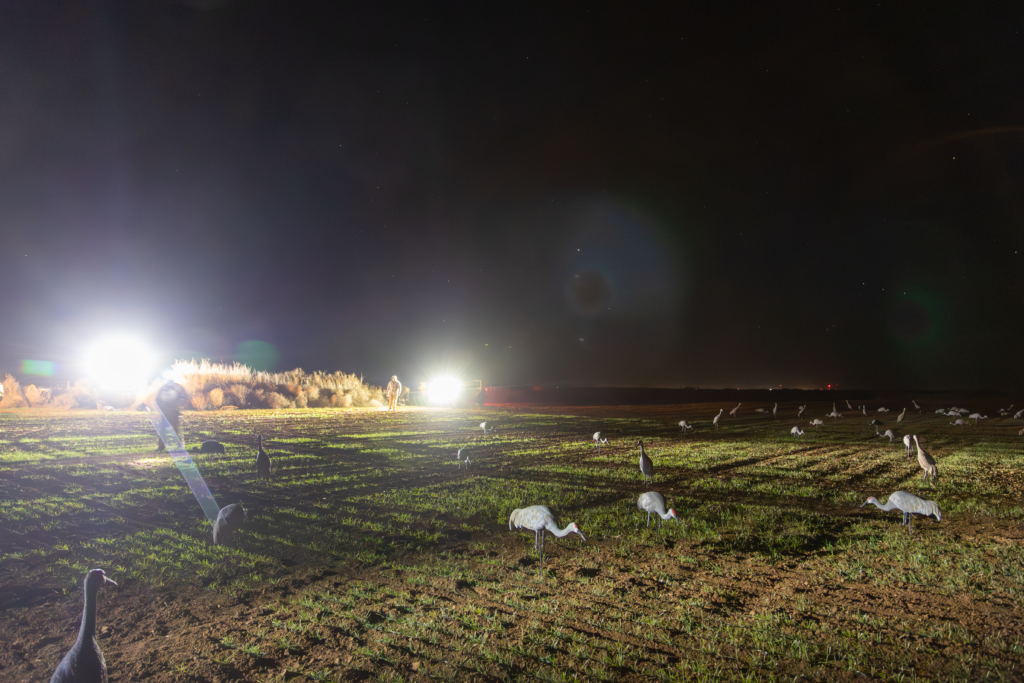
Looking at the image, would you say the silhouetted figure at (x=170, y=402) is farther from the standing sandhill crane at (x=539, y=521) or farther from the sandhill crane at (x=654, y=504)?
the sandhill crane at (x=654, y=504)

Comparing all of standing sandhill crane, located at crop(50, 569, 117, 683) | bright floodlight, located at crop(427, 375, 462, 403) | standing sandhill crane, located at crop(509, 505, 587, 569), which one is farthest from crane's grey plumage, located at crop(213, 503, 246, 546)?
bright floodlight, located at crop(427, 375, 462, 403)

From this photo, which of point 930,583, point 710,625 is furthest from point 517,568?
point 930,583

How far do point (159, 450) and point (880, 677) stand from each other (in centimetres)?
1924

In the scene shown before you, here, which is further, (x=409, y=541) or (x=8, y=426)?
(x=8, y=426)

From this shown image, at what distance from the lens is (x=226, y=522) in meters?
7.26

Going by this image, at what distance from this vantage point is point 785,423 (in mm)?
29922

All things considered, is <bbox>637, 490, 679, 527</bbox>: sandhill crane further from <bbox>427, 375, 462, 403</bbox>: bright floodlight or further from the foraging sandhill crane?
Answer: <bbox>427, 375, 462, 403</bbox>: bright floodlight

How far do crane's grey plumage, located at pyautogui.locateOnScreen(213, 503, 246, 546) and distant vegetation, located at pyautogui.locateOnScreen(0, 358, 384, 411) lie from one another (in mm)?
25339

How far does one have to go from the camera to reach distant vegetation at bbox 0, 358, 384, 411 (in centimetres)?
2788

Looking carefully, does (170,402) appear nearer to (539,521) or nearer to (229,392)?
(539,521)

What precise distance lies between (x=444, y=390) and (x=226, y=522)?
43.7 metres

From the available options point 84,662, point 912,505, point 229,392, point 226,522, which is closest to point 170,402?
point 226,522

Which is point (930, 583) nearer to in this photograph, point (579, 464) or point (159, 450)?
point (579, 464)

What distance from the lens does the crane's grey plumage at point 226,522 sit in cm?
722
